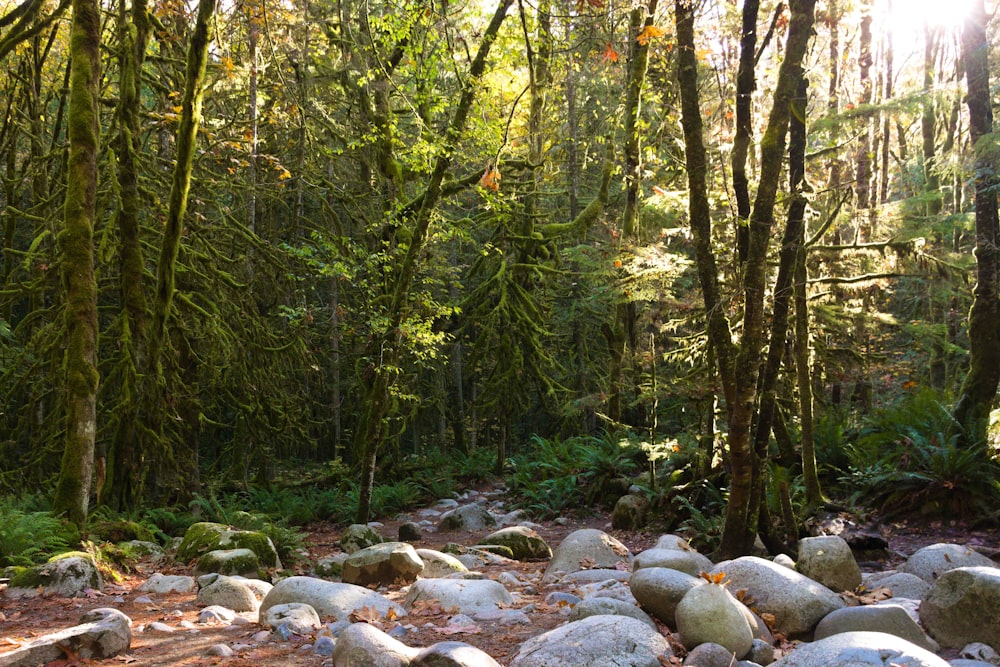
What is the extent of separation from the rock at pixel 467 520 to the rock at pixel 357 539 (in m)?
2.57

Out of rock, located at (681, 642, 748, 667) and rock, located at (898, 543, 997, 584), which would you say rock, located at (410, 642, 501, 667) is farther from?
rock, located at (898, 543, 997, 584)

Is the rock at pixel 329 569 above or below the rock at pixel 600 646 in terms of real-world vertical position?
below

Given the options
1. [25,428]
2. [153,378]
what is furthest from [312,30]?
[25,428]

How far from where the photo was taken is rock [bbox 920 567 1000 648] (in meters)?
4.31

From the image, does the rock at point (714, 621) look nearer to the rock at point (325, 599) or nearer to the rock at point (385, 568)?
the rock at point (325, 599)

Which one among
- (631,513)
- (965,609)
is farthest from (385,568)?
(965,609)

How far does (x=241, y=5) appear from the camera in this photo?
8141mm

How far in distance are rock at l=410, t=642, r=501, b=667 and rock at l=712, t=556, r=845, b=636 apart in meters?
2.13

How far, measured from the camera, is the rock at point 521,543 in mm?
8688

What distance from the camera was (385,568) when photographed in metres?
6.78

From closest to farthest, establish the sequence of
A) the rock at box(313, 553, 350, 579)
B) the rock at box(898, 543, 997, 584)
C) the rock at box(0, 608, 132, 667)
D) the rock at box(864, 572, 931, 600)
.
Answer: the rock at box(0, 608, 132, 667) → the rock at box(864, 572, 931, 600) → the rock at box(898, 543, 997, 584) → the rock at box(313, 553, 350, 579)

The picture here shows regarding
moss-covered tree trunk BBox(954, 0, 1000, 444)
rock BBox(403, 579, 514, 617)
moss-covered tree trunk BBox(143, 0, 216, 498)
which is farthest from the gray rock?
moss-covered tree trunk BBox(954, 0, 1000, 444)

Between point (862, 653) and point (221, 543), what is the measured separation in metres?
6.09

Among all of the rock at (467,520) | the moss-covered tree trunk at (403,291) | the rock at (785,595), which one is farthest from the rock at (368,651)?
the rock at (467,520)
